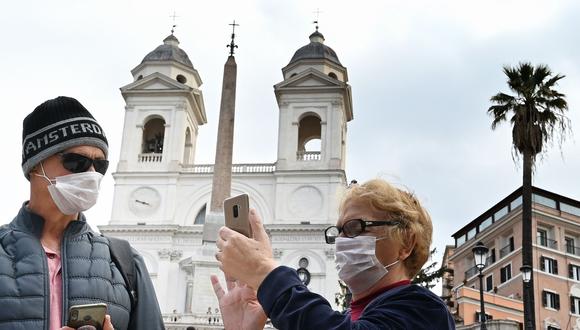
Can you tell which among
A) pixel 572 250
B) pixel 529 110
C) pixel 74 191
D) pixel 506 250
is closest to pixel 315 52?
pixel 506 250

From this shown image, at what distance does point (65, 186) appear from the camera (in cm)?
359

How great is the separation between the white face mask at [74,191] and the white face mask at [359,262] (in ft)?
3.51

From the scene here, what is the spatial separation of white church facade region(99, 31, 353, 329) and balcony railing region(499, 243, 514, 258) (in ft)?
32.2

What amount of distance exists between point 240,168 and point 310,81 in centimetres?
688

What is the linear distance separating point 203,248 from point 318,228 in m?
8.24

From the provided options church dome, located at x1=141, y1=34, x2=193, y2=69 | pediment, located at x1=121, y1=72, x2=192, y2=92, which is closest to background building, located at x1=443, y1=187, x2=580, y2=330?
pediment, located at x1=121, y1=72, x2=192, y2=92

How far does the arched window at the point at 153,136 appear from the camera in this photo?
53.7 metres

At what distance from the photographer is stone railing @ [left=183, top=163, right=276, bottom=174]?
52531 mm

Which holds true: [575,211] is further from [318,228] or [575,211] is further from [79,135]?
[79,135]

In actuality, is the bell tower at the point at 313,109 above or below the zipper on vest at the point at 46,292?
above

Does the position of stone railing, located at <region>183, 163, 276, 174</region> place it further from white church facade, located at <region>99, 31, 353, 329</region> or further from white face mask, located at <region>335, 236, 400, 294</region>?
white face mask, located at <region>335, 236, 400, 294</region>

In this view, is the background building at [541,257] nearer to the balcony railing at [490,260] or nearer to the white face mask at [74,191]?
the balcony railing at [490,260]

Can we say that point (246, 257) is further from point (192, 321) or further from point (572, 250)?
point (572, 250)

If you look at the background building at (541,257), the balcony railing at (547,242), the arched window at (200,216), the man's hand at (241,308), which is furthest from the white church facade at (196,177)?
the man's hand at (241,308)
